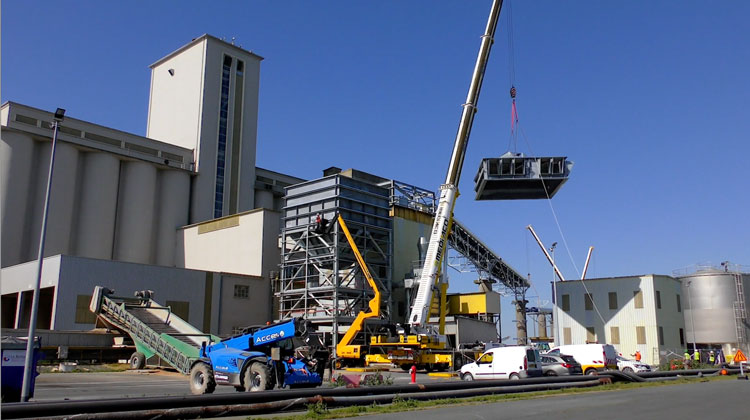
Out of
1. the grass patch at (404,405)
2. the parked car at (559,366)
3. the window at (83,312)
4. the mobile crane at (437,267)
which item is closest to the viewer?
the grass patch at (404,405)

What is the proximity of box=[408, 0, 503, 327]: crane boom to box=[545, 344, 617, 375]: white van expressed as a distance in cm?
823

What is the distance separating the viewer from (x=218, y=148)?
66.9m

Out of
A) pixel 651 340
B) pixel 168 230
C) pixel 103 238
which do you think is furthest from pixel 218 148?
pixel 651 340

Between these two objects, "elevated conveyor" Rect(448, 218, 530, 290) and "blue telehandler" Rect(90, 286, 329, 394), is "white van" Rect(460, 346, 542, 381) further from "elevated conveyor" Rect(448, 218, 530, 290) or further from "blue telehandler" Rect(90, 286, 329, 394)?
"elevated conveyor" Rect(448, 218, 530, 290)

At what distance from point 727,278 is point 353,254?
31.5 m

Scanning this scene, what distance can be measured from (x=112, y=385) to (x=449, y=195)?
74.9 feet

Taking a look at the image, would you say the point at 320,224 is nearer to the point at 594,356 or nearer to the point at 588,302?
the point at 588,302

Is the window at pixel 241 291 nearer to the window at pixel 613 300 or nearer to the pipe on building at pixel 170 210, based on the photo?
the pipe on building at pixel 170 210

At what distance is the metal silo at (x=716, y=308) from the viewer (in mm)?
50406

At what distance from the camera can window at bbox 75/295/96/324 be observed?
42594mm

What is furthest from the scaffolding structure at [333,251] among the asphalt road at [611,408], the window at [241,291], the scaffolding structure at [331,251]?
the asphalt road at [611,408]

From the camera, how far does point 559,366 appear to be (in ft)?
90.3

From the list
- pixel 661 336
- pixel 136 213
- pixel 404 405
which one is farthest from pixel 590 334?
pixel 136 213

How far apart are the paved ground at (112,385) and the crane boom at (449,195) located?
10.5 m
